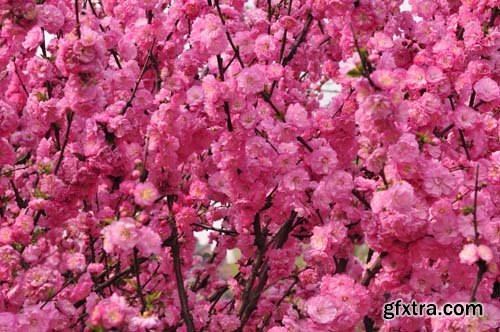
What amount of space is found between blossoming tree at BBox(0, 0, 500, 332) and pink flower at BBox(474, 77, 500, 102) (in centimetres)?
1

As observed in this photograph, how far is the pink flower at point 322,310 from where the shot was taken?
9.89ft

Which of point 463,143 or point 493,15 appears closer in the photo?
A: point 463,143

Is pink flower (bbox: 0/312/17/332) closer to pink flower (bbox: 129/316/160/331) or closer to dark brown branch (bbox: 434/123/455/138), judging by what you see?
pink flower (bbox: 129/316/160/331)

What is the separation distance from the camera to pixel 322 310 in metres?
3.04

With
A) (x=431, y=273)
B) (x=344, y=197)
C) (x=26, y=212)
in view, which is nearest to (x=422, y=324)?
(x=431, y=273)

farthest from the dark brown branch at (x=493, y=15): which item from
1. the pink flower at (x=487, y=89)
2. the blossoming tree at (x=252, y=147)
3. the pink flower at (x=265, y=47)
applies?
the pink flower at (x=265, y=47)

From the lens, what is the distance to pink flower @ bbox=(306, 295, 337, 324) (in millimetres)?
3016

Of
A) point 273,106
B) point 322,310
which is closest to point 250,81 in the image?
point 273,106

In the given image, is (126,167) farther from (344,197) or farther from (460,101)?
(460,101)

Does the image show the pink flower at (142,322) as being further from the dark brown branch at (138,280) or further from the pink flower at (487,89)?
the pink flower at (487,89)

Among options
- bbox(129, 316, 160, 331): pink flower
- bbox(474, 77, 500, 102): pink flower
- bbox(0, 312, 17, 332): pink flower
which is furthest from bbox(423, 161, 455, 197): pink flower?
bbox(0, 312, 17, 332): pink flower

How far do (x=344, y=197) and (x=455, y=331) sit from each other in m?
0.75

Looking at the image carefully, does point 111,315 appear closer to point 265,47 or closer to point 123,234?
point 123,234

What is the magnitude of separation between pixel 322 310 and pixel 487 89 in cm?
133
